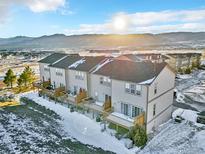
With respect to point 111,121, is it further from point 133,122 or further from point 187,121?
point 187,121

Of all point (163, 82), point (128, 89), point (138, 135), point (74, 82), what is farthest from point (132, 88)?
point (74, 82)

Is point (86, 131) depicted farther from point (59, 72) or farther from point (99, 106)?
point (59, 72)

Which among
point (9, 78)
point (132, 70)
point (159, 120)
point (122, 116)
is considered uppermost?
point (132, 70)

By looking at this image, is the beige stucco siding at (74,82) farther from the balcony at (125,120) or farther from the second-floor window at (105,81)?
the balcony at (125,120)

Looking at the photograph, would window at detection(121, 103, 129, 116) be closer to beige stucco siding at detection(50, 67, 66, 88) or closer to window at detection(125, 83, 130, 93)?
window at detection(125, 83, 130, 93)

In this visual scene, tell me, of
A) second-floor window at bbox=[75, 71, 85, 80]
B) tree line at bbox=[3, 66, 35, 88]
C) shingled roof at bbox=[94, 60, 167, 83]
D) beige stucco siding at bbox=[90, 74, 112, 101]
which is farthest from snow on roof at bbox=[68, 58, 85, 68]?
tree line at bbox=[3, 66, 35, 88]

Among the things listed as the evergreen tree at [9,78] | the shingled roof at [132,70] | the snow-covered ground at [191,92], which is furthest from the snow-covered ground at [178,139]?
the evergreen tree at [9,78]

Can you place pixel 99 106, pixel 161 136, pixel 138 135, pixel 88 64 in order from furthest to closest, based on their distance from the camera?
pixel 88 64 < pixel 99 106 < pixel 161 136 < pixel 138 135

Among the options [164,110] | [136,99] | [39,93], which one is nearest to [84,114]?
[136,99]
